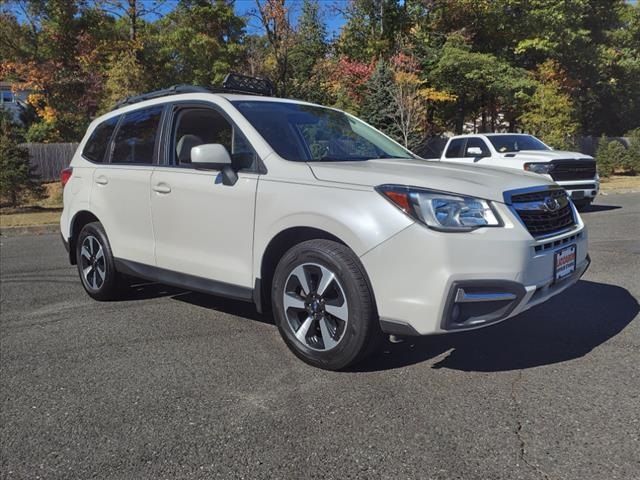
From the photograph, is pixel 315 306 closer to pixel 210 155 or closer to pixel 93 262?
pixel 210 155

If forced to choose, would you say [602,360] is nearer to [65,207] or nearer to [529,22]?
[65,207]

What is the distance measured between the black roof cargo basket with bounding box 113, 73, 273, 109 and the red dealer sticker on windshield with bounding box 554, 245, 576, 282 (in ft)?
9.59

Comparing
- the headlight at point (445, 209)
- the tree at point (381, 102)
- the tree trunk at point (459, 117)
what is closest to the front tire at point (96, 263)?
the headlight at point (445, 209)

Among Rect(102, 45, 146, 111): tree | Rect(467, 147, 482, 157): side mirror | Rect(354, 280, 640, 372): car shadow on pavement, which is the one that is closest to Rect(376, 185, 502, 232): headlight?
Rect(354, 280, 640, 372): car shadow on pavement

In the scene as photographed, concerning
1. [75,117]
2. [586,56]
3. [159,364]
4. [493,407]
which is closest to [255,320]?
[159,364]

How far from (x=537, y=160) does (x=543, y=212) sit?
8.45 metres

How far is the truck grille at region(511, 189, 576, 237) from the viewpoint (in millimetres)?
3342

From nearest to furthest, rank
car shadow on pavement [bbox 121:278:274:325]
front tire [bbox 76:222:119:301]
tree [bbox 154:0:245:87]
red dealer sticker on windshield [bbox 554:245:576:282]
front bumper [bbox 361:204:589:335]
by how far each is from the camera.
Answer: front bumper [bbox 361:204:589:335], red dealer sticker on windshield [bbox 554:245:576:282], car shadow on pavement [bbox 121:278:274:325], front tire [bbox 76:222:119:301], tree [bbox 154:0:245:87]

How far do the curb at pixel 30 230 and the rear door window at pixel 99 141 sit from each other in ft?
21.3

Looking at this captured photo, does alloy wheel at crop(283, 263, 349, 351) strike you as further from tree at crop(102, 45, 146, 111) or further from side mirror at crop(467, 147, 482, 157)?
tree at crop(102, 45, 146, 111)

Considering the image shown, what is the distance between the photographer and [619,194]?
16516mm

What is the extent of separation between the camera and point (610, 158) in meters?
23.6

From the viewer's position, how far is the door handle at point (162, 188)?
4.43m

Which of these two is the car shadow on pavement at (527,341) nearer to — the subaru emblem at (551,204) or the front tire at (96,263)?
the subaru emblem at (551,204)
